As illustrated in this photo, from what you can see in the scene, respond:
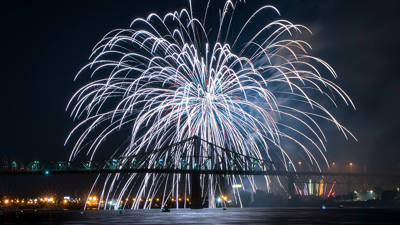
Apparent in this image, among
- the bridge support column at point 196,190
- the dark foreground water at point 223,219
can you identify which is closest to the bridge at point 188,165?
the bridge support column at point 196,190

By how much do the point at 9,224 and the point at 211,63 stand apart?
100 feet

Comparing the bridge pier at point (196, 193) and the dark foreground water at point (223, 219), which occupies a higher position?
the bridge pier at point (196, 193)

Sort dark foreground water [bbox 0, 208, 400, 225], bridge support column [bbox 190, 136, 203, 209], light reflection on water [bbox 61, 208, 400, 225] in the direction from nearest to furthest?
light reflection on water [bbox 61, 208, 400, 225], dark foreground water [bbox 0, 208, 400, 225], bridge support column [bbox 190, 136, 203, 209]

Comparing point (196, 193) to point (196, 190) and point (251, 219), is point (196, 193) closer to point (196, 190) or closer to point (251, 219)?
point (196, 190)

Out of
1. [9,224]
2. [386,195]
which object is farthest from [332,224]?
[386,195]

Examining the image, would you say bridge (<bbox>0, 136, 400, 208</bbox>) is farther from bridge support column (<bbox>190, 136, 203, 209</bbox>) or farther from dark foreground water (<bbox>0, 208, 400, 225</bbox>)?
dark foreground water (<bbox>0, 208, 400, 225</bbox>)

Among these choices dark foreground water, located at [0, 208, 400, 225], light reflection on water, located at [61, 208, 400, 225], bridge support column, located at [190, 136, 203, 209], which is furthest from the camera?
bridge support column, located at [190, 136, 203, 209]

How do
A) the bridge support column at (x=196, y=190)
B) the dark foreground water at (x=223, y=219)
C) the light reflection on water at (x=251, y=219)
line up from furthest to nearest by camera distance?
the bridge support column at (x=196, y=190), the dark foreground water at (x=223, y=219), the light reflection on water at (x=251, y=219)

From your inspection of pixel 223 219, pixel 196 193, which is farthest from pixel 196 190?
pixel 223 219

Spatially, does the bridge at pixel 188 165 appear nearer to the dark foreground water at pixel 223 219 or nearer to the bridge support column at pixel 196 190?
the bridge support column at pixel 196 190

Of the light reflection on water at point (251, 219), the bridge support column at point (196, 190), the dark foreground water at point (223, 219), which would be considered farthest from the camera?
the bridge support column at point (196, 190)

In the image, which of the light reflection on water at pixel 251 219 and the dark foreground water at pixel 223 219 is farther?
the dark foreground water at pixel 223 219

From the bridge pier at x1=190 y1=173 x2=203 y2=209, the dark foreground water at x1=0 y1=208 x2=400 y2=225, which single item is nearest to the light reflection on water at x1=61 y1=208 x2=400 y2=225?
the dark foreground water at x1=0 y1=208 x2=400 y2=225

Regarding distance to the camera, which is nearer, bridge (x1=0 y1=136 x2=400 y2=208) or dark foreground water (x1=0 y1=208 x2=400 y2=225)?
dark foreground water (x1=0 y1=208 x2=400 y2=225)
